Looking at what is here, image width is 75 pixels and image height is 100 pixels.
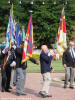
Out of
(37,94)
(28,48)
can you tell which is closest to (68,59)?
(37,94)

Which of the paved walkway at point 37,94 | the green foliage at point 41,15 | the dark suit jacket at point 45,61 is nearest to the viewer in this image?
the paved walkway at point 37,94

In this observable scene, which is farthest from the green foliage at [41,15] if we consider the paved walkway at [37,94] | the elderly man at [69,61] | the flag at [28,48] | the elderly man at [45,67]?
the elderly man at [45,67]

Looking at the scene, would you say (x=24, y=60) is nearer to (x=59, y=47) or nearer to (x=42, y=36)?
(x=59, y=47)

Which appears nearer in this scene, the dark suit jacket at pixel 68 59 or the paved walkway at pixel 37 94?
the paved walkway at pixel 37 94

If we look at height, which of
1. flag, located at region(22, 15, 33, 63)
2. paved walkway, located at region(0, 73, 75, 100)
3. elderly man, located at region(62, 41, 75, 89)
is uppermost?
flag, located at region(22, 15, 33, 63)

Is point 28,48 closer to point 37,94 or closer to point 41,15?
point 37,94

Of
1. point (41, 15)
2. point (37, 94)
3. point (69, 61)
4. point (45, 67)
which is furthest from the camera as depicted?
point (41, 15)

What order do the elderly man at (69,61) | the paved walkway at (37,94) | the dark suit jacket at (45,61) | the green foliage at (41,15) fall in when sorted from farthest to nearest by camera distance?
the green foliage at (41,15) → the elderly man at (69,61) → the dark suit jacket at (45,61) → the paved walkway at (37,94)

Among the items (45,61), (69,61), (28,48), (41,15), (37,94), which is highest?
(41,15)

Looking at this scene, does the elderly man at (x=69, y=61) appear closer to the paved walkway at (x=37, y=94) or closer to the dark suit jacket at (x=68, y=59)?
the dark suit jacket at (x=68, y=59)

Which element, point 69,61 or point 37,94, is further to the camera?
point 69,61

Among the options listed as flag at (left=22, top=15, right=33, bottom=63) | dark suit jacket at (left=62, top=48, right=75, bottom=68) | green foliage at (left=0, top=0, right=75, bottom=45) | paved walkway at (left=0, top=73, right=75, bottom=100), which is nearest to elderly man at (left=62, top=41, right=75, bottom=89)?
dark suit jacket at (left=62, top=48, right=75, bottom=68)

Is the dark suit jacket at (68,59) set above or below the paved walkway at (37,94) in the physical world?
above

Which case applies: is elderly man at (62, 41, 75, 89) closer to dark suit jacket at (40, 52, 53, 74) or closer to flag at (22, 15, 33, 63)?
dark suit jacket at (40, 52, 53, 74)
